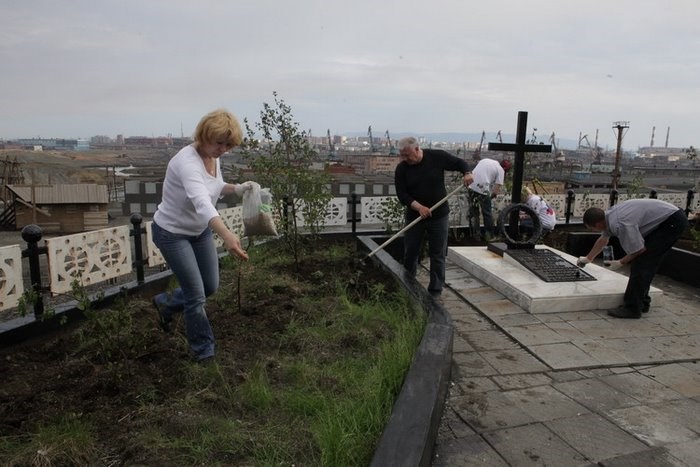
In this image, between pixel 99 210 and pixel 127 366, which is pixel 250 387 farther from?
pixel 99 210

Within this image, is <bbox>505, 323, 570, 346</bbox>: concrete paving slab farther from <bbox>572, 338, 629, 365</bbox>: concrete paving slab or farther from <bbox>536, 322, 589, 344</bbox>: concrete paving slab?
<bbox>572, 338, 629, 365</bbox>: concrete paving slab

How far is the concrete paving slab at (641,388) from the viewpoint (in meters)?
3.25

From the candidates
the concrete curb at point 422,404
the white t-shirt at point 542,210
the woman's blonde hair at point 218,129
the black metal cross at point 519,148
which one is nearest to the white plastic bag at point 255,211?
the woman's blonde hair at point 218,129

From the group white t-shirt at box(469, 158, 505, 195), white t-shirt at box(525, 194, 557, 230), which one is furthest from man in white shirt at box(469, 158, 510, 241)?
white t-shirt at box(525, 194, 557, 230)

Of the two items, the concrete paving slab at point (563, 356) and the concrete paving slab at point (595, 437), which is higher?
the concrete paving slab at point (595, 437)

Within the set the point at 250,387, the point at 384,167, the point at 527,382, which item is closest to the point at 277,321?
the point at 250,387

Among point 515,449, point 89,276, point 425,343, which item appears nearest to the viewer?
point 515,449

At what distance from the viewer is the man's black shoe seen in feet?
15.7

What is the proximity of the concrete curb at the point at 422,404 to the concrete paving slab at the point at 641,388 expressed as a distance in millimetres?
1201

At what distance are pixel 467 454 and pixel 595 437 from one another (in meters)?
0.78

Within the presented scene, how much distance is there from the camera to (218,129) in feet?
9.71

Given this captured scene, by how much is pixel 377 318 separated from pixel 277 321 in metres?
0.83

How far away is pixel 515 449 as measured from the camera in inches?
103

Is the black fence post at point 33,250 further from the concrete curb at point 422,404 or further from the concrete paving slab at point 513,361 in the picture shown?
the concrete paving slab at point 513,361
